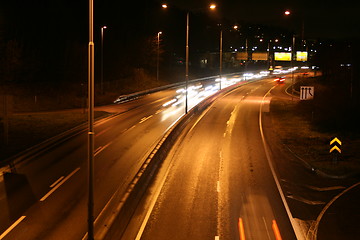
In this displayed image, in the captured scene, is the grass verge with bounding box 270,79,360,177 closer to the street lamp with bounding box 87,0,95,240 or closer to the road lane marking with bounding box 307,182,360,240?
the road lane marking with bounding box 307,182,360,240

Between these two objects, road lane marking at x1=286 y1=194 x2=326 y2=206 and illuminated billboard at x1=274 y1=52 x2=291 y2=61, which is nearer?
road lane marking at x1=286 y1=194 x2=326 y2=206

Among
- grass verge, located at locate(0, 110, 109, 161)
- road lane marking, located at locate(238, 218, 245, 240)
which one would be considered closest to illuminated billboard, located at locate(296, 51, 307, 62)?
grass verge, located at locate(0, 110, 109, 161)

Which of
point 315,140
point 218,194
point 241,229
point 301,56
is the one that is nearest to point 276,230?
point 241,229

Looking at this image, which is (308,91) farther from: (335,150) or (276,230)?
(276,230)

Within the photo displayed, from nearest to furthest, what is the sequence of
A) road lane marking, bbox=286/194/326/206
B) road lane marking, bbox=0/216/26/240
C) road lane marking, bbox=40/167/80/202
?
road lane marking, bbox=0/216/26/240 → road lane marking, bbox=40/167/80/202 → road lane marking, bbox=286/194/326/206

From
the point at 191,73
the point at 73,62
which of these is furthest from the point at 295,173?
the point at 191,73

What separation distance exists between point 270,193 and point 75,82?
45138 mm

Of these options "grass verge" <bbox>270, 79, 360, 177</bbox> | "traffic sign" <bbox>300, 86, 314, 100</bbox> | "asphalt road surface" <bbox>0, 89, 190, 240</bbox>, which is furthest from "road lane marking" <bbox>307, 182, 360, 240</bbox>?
"traffic sign" <bbox>300, 86, 314, 100</bbox>

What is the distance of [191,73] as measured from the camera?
95.5 meters

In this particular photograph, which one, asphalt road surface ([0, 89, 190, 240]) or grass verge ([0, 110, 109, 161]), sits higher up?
grass verge ([0, 110, 109, 161])

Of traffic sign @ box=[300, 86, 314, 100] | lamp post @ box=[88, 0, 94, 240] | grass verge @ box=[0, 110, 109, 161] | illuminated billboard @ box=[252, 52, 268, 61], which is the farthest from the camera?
illuminated billboard @ box=[252, 52, 268, 61]

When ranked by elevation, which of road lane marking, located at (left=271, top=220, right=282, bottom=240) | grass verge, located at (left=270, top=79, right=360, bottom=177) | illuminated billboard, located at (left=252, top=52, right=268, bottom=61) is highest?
illuminated billboard, located at (left=252, top=52, right=268, bottom=61)

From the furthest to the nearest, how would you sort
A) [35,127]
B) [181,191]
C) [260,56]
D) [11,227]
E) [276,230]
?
[260,56] → [35,127] → [181,191] → [276,230] → [11,227]

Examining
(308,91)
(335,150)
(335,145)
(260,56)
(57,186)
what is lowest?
(57,186)
